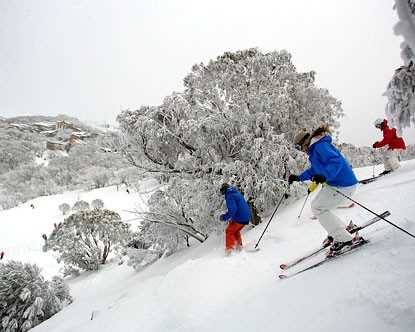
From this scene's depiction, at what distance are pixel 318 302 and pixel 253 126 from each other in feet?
23.3

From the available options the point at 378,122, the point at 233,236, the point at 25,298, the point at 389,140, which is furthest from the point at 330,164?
the point at 25,298

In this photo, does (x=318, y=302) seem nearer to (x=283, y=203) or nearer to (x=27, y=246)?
(x=283, y=203)

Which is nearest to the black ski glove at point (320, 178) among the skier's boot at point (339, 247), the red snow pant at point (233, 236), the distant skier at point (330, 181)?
the distant skier at point (330, 181)

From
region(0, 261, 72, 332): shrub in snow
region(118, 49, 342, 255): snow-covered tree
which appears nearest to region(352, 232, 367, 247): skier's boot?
region(118, 49, 342, 255): snow-covered tree

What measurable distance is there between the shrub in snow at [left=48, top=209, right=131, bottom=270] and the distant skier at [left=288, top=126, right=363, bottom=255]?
16462 millimetres

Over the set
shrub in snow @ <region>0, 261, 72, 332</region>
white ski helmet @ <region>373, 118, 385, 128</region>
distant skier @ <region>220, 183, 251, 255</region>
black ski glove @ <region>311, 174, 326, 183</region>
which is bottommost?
shrub in snow @ <region>0, 261, 72, 332</region>

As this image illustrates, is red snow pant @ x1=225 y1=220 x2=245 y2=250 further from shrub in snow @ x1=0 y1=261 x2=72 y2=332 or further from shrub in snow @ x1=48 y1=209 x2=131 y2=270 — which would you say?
shrub in snow @ x1=48 y1=209 x2=131 y2=270

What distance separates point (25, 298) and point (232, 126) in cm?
855

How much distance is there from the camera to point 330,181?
149 inches

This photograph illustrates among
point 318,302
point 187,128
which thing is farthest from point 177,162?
point 318,302

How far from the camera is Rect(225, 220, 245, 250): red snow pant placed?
6.06 metres

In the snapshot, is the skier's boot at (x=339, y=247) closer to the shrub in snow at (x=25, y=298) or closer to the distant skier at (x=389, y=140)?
the distant skier at (x=389, y=140)

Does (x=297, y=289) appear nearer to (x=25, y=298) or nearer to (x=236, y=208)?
(x=236, y=208)

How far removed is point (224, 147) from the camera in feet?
31.2
